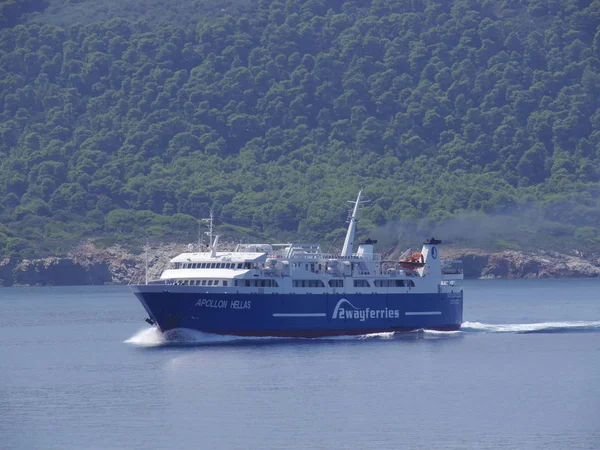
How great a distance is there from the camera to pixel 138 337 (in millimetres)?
91250

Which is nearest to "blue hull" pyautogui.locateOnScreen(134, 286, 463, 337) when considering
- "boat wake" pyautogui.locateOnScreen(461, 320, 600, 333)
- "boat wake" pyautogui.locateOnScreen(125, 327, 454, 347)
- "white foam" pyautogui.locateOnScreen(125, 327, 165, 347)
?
"boat wake" pyautogui.locateOnScreen(125, 327, 454, 347)

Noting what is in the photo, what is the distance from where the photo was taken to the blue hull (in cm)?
8338

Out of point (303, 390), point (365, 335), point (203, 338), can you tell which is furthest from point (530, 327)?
point (303, 390)

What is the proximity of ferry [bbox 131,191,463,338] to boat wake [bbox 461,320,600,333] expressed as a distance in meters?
5.05

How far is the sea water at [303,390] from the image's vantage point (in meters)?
56.5

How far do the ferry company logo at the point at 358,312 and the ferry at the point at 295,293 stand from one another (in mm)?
62

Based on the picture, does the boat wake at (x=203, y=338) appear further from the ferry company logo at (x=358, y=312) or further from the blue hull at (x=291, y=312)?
the ferry company logo at (x=358, y=312)

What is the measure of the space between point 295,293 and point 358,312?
561 centimetres

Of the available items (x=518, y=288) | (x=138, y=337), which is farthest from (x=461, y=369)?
(x=518, y=288)

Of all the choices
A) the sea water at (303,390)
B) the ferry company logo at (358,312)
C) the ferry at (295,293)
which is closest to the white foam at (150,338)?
the sea water at (303,390)

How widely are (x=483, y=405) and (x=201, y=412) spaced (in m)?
12.6

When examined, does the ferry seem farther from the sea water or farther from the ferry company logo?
the sea water

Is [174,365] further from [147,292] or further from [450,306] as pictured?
[450,306]

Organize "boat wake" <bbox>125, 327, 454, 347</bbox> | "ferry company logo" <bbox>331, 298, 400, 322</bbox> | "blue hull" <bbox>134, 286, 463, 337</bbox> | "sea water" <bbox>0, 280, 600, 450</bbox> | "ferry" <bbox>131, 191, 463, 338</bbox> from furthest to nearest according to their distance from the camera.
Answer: "ferry company logo" <bbox>331, 298, 400, 322</bbox> → "boat wake" <bbox>125, 327, 454, 347</bbox> → "ferry" <bbox>131, 191, 463, 338</bbox> → "blue hull" <bbox>134, 286, 463, 337</bbox> → "sea water" <bbox>0, 280, 600, 450</bbox>
